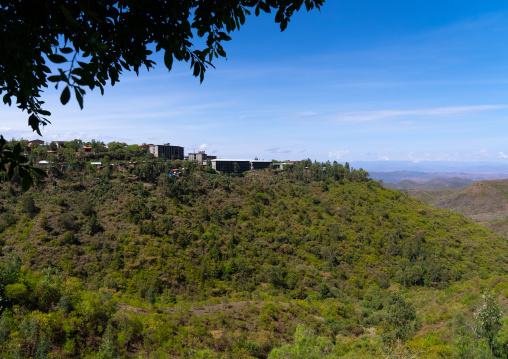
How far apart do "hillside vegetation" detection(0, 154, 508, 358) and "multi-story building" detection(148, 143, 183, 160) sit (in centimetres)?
1488

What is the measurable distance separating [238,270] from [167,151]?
4327 cm

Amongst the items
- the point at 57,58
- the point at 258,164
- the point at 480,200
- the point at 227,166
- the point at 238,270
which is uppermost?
the point at 258,164

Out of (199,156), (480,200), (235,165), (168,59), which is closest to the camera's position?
(168,59)

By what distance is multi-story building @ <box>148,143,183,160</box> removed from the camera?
6425cm

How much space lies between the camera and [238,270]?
32.2 metres

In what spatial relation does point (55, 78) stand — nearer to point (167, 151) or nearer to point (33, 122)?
point (33, 122)

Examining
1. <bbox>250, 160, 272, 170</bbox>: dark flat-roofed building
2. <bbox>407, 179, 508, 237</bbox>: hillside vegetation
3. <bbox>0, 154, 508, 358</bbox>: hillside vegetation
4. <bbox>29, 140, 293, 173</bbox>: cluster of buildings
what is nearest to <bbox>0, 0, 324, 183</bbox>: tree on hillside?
<bbox>0, 154, 508, 358</bbox>: hillside vegetation

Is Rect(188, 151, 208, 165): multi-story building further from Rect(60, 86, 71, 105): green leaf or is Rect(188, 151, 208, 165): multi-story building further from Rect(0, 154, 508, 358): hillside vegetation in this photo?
Rect(60, 86, 71, 105): green leaf

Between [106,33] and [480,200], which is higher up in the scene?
[106,33]

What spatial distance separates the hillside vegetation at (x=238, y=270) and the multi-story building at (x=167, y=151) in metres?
14.9

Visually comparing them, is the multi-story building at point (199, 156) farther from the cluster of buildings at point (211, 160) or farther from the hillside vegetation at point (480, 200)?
the hillside vegetation at point (480, 200)

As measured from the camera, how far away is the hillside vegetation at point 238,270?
13.4m

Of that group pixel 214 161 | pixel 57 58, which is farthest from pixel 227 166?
pixel 57 58

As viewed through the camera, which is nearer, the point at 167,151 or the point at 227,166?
the point at 167,151
